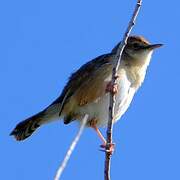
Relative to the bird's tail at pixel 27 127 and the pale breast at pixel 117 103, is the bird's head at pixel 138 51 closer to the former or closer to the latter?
the pale breast at pixel 117 103

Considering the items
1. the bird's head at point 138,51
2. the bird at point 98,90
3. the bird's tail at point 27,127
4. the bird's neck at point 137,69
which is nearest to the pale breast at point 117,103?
the bird at point 98,90

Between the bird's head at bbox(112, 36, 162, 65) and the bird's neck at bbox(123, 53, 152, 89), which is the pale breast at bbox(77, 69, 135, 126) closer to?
the bird's neck at bbox(123, 53, 152, 89)

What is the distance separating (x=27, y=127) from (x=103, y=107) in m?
1.42

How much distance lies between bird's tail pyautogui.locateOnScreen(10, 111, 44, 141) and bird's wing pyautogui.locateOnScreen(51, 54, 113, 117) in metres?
0.48

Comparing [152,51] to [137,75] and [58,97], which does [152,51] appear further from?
[58,97]

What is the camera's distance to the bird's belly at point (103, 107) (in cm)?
783

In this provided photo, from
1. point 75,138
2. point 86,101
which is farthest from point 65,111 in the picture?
point 75,138

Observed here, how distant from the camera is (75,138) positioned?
3250 mm

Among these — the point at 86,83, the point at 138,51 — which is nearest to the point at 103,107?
the point at 86,83

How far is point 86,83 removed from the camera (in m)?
8.00

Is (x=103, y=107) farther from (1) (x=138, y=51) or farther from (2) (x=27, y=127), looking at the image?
(2) (x=27, y=127)

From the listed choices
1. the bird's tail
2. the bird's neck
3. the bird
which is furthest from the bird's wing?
the bird's tail

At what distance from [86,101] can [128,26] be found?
3402 mm

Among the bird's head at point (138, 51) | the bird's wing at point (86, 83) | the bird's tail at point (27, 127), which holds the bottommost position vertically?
the bird's tail at point (27, 127)
